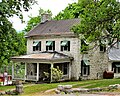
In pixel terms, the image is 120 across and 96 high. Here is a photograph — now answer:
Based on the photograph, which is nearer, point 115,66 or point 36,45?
point 36,45

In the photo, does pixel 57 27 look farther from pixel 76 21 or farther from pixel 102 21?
pixel 102 21

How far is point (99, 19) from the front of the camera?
30.8m

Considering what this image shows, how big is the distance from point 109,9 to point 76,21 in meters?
15.0

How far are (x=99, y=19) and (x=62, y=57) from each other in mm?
11852

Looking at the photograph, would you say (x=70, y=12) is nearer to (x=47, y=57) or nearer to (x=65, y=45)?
(x=65, y=45)

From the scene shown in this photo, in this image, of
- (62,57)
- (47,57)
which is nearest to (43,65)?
(62,57)

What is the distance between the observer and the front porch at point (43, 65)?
41.0 meters

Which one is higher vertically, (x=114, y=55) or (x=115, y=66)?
(x=114, y=55)

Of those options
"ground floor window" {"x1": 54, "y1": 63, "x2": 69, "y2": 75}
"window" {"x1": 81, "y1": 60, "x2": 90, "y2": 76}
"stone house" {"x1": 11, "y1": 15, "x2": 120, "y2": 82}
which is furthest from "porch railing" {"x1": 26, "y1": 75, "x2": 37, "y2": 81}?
"window" {"x1": 81, "y1": 60, "x2": 90, "y2": 76}

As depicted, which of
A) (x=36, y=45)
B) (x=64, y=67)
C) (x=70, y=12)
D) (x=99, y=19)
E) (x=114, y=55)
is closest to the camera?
(x=99, y=19)

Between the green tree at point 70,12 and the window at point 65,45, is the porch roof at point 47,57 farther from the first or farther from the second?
the green tree at point 70,12

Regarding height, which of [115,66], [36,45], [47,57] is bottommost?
[115,66]

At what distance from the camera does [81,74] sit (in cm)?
4309

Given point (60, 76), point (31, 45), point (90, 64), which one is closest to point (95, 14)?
point (60, 76)
